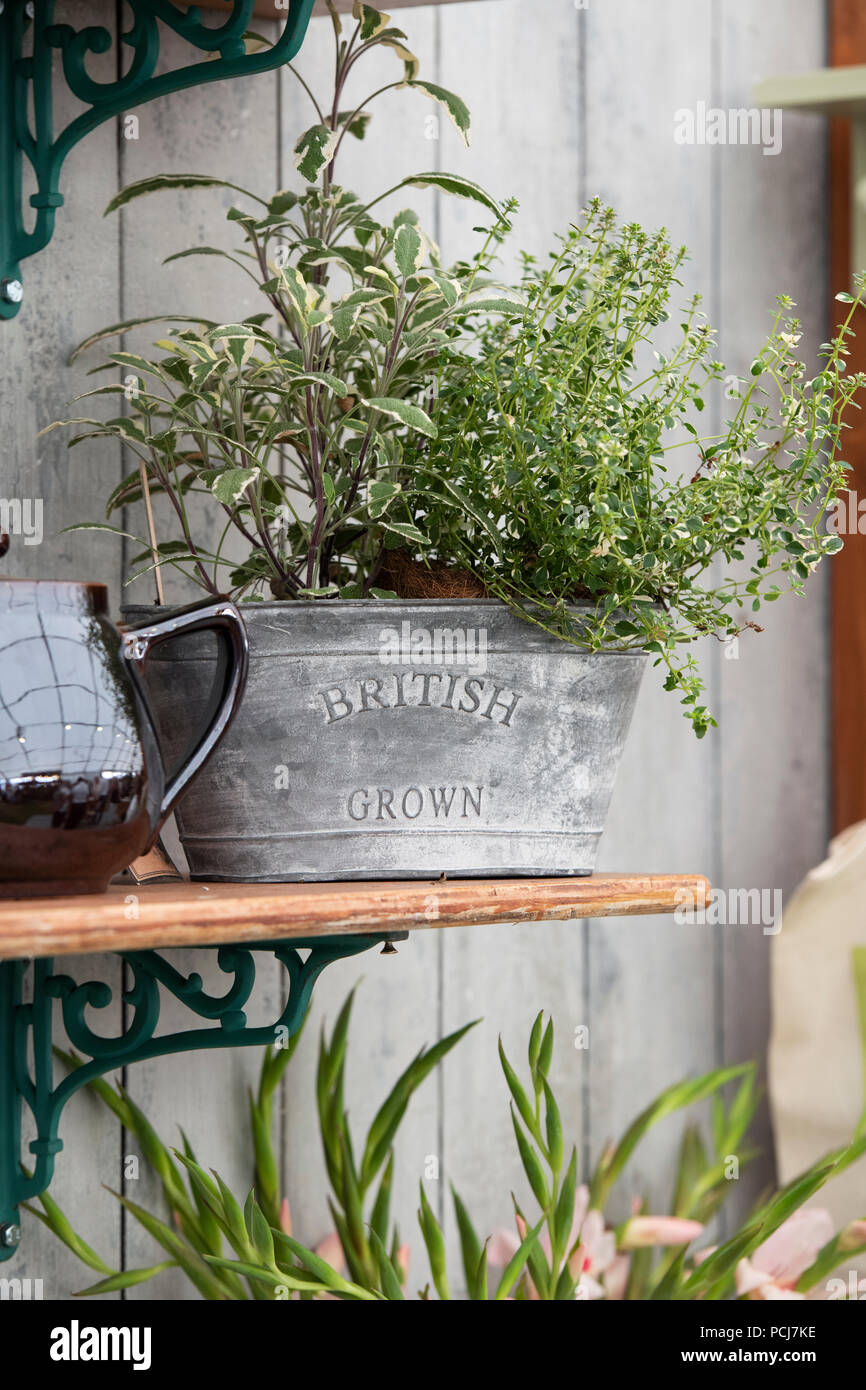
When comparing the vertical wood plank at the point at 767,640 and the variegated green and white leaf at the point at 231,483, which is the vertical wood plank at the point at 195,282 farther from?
the vertical wood plank at the point at 767,640

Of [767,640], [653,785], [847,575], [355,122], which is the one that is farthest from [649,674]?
[355,122]

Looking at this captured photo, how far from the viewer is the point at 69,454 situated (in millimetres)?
949

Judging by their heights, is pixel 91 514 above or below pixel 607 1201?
above

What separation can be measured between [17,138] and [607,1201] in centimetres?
104

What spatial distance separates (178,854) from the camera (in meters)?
0.96

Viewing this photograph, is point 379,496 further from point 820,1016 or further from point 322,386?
point 820,1016

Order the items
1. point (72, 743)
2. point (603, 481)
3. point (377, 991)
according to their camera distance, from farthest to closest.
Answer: point (377, 991) < point (603, 481) < point (72, 743)

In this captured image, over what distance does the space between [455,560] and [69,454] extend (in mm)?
290

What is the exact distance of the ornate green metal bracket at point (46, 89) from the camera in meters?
0.85

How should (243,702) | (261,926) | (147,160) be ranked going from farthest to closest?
(147,160)
(243,702)
(261,926)

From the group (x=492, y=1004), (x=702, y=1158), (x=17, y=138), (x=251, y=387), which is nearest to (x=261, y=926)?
(x=251, y=387)

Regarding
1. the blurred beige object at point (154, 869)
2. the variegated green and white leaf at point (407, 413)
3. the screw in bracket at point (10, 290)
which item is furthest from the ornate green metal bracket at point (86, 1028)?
the screw in bracket at point (10, 290)

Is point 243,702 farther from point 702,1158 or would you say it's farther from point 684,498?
point 702,1158

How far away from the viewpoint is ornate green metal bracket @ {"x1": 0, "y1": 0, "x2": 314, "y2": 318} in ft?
2.77
